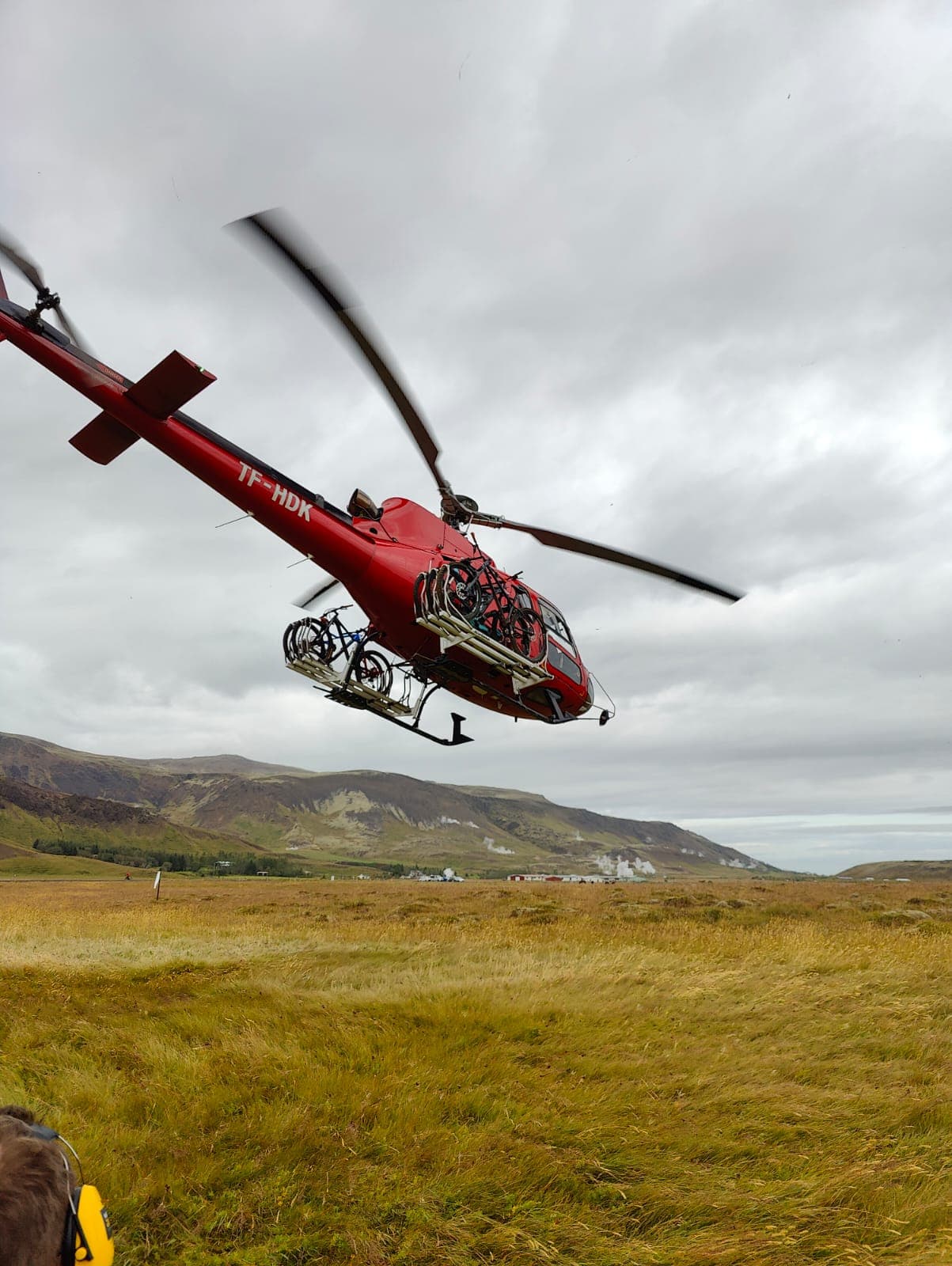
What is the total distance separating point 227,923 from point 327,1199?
1800cm

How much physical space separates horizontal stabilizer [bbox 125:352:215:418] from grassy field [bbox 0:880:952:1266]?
8741mm

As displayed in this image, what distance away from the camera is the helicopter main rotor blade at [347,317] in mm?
7930

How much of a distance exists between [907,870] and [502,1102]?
173 meters

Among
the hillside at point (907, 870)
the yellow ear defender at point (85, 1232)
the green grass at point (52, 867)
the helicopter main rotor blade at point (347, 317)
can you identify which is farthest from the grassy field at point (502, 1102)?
the hillside at point (907, 870)

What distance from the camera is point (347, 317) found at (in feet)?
30.4

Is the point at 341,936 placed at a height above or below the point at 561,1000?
below

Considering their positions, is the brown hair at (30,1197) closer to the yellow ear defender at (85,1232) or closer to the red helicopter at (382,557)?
the yellow ear defender at (85,1232)

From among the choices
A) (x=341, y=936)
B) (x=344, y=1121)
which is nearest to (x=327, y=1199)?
(x=344, y=1121)

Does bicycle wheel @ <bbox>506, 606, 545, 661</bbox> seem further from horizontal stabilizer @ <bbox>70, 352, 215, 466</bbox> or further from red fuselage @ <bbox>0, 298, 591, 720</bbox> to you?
horizontal stabilizer @ <bbox>70, 352, 215, 466</bbox>

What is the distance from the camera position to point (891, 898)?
27625mm

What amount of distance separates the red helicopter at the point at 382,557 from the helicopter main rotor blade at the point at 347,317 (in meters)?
0.02

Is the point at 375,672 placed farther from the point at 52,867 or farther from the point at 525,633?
the point at 52,867

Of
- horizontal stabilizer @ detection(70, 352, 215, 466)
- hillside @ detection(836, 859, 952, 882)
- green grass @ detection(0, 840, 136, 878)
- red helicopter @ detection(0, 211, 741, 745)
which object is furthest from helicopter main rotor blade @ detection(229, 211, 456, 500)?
hillside @ detection(836, 859, 952, 882)

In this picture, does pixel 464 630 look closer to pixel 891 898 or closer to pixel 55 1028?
pixel 55 1028
